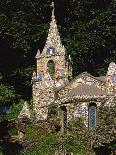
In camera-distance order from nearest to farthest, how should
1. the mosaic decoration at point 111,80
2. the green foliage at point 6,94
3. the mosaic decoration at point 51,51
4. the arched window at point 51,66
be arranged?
the mosaic decoration at point 111,80 < the arched window at point 51,66 < the mosaic decoration at point 51,51 < the green foliage at point 6,94

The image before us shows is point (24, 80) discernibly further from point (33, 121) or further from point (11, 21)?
point (33, 121)

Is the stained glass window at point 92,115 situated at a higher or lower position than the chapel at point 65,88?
lower

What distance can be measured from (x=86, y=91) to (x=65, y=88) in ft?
7.16

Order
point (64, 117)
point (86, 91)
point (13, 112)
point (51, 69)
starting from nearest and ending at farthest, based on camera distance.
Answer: point (86, 91) → point (64, 117) → point (51, 69) → point (13, 112)

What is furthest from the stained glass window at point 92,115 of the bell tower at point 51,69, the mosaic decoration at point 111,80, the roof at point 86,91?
the bell tower at point 51,69

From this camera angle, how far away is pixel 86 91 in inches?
1490

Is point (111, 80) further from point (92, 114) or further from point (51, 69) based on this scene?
point (51, 69)

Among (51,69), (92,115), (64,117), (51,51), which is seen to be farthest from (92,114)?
(51,51)

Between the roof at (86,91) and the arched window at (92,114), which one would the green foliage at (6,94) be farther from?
the arched window at (92,114)

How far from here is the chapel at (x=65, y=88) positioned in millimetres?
37188

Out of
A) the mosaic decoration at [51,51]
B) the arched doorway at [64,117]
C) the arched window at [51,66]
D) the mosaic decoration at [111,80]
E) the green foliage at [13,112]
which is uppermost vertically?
the mosaic decoration at [51,51]

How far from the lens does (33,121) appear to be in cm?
3866

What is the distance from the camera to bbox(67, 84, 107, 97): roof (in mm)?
37438

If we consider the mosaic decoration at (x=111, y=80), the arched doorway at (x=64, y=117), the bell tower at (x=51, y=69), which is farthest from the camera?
the bell tower at (x=51, y=69)
